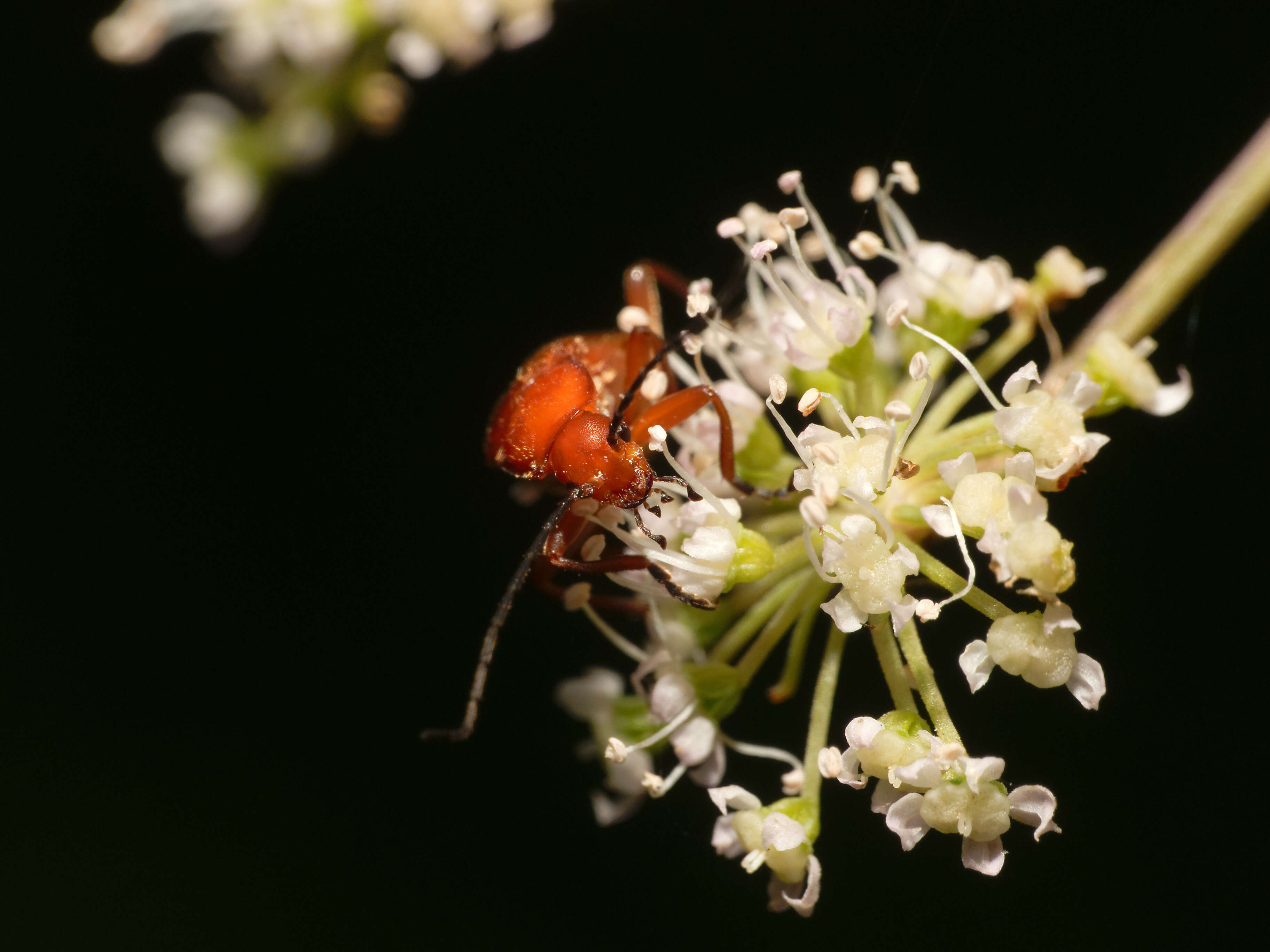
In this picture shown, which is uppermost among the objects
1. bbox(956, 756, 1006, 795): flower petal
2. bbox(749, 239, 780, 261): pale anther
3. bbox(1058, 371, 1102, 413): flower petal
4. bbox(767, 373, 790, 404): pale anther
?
bbox(749, 239, 780, 261): pale anther

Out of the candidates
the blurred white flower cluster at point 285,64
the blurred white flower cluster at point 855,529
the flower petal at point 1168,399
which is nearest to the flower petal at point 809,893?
the blurred white flower cluster at point 855,529

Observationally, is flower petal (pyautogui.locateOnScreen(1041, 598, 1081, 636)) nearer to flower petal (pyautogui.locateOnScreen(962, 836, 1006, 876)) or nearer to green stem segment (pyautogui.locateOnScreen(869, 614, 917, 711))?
green stem segment (pyautogui.locateOnScreen(869, 614, 917, 711))

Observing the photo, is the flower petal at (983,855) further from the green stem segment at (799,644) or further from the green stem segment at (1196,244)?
the green stem segment at (1196,244)

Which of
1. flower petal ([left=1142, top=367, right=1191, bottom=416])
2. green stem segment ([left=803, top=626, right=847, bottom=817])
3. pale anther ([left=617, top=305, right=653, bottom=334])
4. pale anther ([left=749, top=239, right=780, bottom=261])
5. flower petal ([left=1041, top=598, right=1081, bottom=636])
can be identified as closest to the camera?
flower petal ([left=1041, top=598, right=1081, bottom=636])

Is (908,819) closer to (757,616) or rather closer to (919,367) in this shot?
(757,616)

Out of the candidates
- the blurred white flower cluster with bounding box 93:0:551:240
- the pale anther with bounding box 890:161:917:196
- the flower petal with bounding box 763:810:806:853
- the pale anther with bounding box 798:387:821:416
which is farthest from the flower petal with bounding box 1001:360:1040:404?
the blurred white flower cluster with bounding box 93:0:551:240

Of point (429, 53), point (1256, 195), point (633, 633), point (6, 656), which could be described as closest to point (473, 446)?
point (633, 633)

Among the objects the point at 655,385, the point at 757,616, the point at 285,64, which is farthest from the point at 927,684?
the point at 285,64
